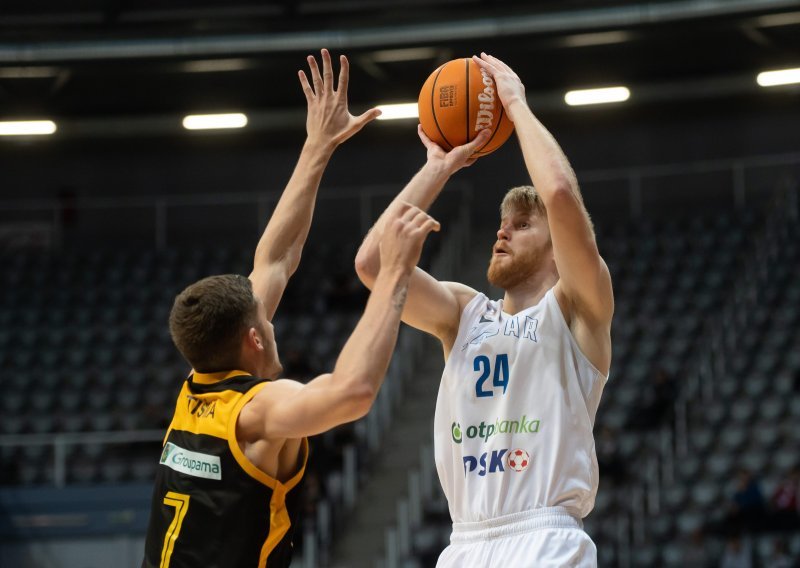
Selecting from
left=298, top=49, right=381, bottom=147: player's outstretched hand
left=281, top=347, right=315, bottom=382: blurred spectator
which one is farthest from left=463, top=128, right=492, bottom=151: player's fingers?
left=281, top=347, right=315, bottom=382: blurred spectator

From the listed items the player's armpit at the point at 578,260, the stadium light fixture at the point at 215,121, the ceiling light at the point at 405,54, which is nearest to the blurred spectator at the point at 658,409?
the ceiling light at the point at 405,54

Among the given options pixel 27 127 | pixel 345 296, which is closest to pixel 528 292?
pixel 345 296

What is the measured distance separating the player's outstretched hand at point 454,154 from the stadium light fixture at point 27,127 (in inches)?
728

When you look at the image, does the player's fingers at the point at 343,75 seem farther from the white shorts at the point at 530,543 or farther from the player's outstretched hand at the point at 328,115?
the white shorts at the point at 530,543

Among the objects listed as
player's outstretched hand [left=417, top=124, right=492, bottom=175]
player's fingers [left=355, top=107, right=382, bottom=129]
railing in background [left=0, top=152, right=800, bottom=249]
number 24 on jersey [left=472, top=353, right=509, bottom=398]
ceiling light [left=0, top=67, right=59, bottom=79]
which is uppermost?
ceiling light [left=0, top=67, right=59, bottom=79]

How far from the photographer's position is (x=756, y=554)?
1266 cm

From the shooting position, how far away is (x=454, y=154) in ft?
14.5

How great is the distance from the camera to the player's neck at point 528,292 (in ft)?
15.6

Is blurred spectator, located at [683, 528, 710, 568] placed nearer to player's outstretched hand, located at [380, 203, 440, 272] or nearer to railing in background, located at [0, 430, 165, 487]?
railing in background, located at [0, 430, 165, 487]

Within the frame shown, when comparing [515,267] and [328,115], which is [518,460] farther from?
[328,115]

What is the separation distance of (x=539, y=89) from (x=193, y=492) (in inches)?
714

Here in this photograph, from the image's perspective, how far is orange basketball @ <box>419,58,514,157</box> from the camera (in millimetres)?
4730

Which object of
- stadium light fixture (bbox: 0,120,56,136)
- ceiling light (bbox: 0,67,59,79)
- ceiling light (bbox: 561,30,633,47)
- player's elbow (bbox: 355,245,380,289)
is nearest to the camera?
player's elbow (bbox: 355,245,380,289)

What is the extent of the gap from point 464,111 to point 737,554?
901 cm
